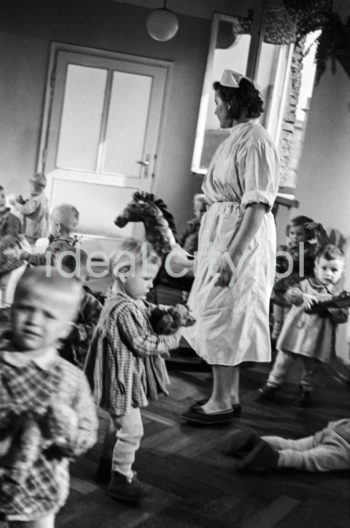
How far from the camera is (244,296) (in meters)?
3.15

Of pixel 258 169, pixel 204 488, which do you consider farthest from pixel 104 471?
pixel 258 169

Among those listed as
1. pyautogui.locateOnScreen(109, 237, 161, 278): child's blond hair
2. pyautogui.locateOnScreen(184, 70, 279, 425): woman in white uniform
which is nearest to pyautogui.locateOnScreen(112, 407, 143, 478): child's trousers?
pyautogui.locateOnScreen(109, 237, 161, 278): child's blond hair

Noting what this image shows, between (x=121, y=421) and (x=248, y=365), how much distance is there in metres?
1.70

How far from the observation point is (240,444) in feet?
9.41

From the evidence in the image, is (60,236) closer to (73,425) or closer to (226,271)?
(226,271)

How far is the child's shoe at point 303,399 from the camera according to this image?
3.69 meters

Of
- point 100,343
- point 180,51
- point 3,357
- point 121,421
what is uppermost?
point 180,51

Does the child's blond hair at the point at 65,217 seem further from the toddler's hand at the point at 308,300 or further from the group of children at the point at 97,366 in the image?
the toddler's hand at the point at 308,300

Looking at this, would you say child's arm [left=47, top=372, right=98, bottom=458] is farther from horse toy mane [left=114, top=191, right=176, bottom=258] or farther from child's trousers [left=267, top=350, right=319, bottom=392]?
child's trousers [left=267, top=350, right=319, bottom=392]

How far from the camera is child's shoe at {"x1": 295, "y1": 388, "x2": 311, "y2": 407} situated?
12.1ft

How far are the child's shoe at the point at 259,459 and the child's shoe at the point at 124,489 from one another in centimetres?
51

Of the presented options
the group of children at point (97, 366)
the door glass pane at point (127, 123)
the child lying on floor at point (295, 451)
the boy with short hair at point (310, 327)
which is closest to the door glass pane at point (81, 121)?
the door glass pane at point (127, 123)

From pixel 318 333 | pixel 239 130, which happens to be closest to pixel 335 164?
pixel 318 333

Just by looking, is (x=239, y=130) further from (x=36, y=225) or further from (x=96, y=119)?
(x=96, y=119)
